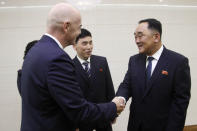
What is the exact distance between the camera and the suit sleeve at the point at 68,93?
49.1 inches

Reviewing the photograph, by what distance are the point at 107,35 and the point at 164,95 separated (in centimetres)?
146

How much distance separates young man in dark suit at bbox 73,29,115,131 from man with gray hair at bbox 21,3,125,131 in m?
0.96

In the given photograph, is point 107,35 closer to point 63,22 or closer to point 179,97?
point 179,97

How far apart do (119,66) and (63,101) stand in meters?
2.07

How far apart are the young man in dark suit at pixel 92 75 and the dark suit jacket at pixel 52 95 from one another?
975mm

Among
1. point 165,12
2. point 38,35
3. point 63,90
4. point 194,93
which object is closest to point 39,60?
point 63,90

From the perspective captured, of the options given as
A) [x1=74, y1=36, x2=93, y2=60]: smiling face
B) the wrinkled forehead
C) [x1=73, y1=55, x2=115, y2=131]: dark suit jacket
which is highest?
the wrinkled forehead

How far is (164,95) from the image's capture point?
6.40 feet

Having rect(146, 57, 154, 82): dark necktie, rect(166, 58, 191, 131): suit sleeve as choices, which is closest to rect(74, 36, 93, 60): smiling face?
rect(146, 57, 154, 82): dark necktie

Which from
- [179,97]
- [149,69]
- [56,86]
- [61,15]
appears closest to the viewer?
[56,86]

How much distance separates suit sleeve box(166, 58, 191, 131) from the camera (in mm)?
1901

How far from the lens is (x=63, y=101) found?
4.16 feet

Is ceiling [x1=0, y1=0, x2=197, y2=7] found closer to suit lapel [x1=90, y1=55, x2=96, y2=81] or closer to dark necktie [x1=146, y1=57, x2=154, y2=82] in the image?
suit lapel [x1=90, y1=55, x2=96, y2=81]

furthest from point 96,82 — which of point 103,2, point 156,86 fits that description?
point 103,2
